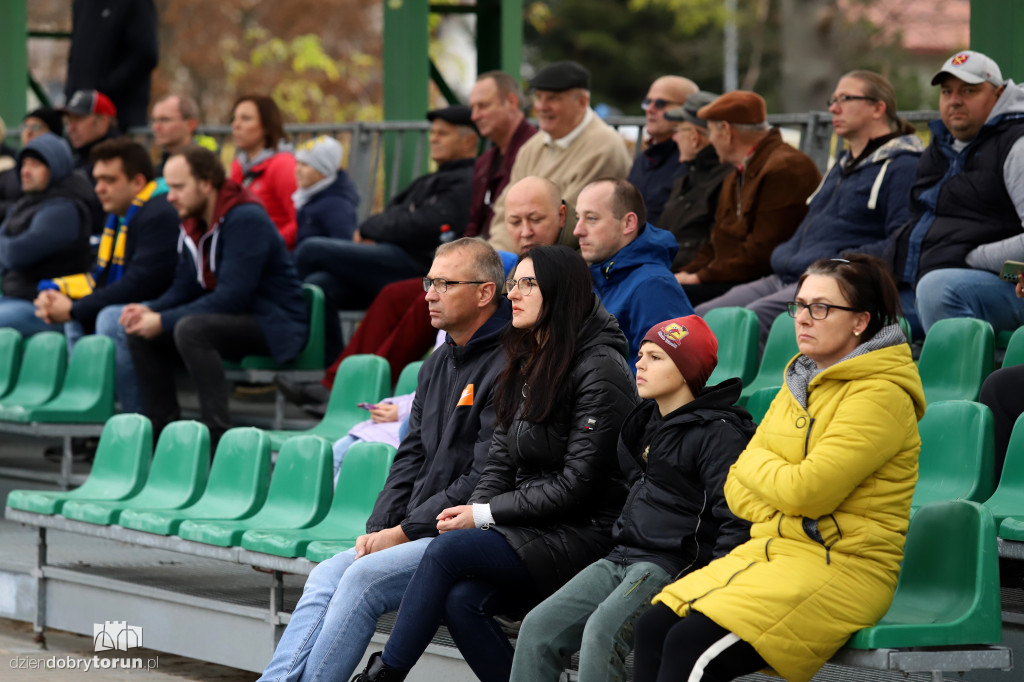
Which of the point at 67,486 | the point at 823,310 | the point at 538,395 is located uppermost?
the point at 823,310

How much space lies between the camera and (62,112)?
984 centimetres

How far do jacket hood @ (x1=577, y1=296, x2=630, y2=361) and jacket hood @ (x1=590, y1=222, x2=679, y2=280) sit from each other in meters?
0.72

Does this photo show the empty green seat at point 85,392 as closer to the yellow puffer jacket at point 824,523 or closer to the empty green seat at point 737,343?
the empty green seat at point 737,343

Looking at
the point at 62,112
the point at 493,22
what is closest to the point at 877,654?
the point at 493,22

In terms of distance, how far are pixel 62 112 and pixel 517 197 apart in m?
5.54

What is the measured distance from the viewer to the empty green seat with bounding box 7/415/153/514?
5705 mm

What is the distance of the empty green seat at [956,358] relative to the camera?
16.2ft

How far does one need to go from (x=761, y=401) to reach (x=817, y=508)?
1403 millimetres

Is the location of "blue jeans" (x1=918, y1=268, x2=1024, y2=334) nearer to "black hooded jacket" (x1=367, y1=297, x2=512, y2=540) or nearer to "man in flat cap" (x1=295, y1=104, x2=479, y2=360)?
Result: "black hooded jacket" (x1=367, y1=297, x2=512, y2=540)

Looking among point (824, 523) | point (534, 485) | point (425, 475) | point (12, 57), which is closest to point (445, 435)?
point (425, 475)

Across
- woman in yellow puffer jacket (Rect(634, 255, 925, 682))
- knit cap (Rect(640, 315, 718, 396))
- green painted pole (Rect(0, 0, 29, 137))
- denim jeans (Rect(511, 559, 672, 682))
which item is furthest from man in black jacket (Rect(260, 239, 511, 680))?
green painted pole (Rect(0, 0, 29, 137))

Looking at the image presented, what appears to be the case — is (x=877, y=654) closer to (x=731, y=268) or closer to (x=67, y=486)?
(x=731, y=268)

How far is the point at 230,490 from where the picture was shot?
548 centimetres

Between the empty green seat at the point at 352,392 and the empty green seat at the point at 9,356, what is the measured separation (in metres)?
2.05
